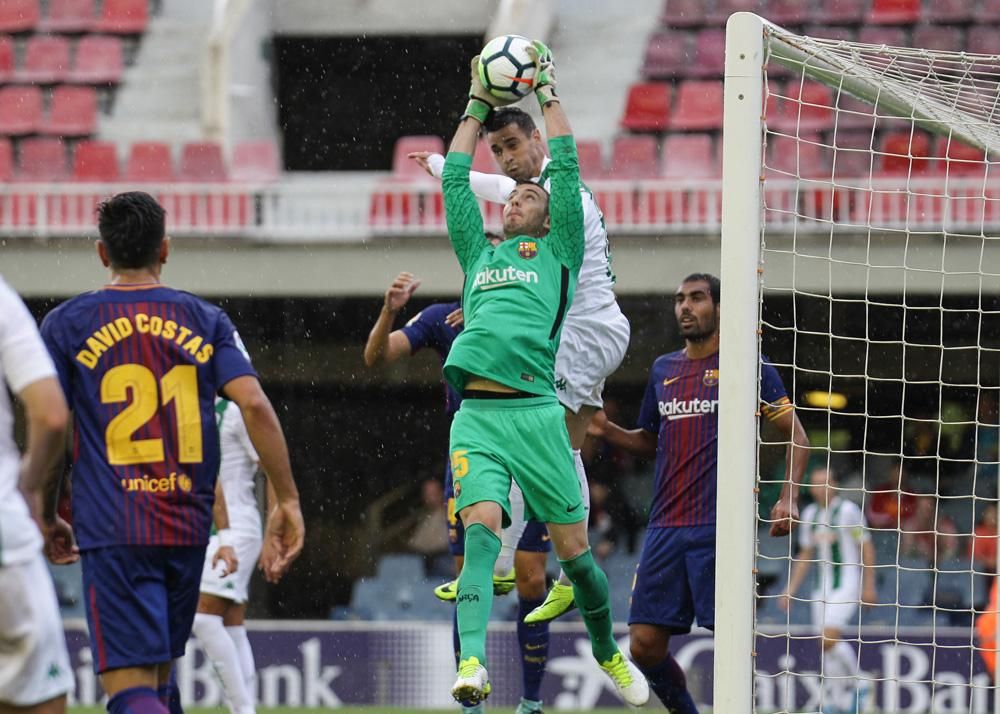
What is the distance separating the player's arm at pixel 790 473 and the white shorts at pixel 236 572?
2815 millimetres

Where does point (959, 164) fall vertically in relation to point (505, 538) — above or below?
above

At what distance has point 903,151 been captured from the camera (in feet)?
51.4

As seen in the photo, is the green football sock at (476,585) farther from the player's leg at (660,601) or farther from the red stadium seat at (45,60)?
the red stadium seat at (45,60)

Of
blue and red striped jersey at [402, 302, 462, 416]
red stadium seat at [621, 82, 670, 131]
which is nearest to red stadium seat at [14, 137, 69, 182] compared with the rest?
red stadium seat at [621, 82, 670, 131]

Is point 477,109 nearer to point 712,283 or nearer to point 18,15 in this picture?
point 712,283

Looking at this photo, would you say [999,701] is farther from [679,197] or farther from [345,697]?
[679,197]

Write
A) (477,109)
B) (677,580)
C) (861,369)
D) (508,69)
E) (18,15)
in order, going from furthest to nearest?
(18,15) → (861,369) → (677,580) → (477,109) → (508,69)

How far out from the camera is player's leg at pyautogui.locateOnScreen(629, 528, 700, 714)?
6.82 meters

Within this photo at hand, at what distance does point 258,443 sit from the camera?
4879mm

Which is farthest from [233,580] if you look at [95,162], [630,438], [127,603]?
[95,162]

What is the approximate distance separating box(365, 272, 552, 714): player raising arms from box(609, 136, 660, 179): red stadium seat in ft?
28.5

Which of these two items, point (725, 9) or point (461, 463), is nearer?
point (461, 463)

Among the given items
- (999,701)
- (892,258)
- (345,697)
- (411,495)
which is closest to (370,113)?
(411,495)

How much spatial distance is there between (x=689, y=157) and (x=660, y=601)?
9625mm
